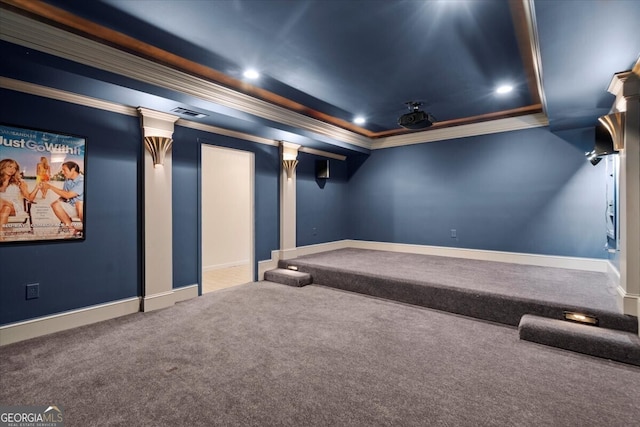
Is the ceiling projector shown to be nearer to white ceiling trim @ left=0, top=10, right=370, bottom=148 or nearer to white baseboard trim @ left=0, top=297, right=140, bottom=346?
white ceiling trim @ left=0, top=10, right=370, bottom=148

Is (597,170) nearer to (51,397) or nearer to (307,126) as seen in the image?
(307,126)

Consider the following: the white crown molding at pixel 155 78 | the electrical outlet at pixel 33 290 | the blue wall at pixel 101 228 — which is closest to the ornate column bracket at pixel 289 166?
the white crown molding at pixel 155 78

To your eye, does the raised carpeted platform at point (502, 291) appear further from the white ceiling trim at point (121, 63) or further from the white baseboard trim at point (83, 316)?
the white ceiling trim at point (121, 63)

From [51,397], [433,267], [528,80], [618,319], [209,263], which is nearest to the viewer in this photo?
[51,397]

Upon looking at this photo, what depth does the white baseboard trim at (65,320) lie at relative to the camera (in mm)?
2871

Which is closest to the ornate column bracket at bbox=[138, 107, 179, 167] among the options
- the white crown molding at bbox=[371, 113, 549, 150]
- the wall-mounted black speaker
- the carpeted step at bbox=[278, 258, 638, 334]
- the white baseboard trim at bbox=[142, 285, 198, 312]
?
the white baseboard trim at bbox=[142, 285, 198, 312]

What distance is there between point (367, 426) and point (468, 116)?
499 cm

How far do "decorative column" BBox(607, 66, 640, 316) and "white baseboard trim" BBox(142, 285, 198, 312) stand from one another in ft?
15.7

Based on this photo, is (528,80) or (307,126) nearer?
(528,80)

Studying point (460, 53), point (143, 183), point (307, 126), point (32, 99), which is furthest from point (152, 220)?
point (460, 53)

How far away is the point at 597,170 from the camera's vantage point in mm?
4531

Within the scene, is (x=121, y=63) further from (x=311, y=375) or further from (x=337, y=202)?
(x=337, y=202)

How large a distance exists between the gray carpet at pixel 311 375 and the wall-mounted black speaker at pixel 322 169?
3495mm

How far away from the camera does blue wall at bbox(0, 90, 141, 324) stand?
115 inches
